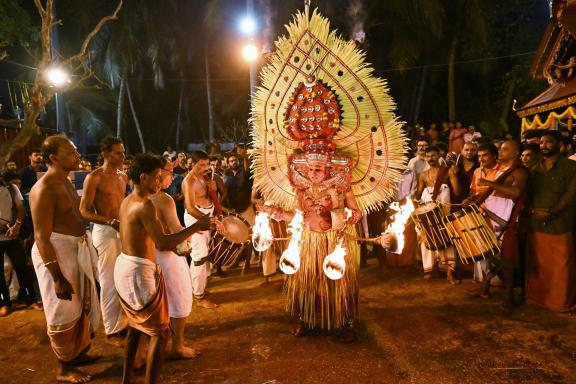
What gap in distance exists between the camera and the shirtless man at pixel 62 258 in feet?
12.1

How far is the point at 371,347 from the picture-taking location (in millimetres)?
4273

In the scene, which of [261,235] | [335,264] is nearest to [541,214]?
[335,264]

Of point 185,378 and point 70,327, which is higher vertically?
point 70,327

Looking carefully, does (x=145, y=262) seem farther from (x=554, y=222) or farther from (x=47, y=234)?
(x=554, y=222)

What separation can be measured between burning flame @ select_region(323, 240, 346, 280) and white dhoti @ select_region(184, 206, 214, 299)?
6.74 feet

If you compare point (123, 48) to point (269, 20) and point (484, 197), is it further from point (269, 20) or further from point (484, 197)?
point (484, 197)

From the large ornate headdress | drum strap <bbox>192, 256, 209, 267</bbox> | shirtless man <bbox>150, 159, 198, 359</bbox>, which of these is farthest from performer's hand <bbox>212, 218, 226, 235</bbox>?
drum strap <bbox>192, 256, 209, 267</bbox>

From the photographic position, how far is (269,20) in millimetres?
9766

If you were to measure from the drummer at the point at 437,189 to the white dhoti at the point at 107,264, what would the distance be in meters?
4.23

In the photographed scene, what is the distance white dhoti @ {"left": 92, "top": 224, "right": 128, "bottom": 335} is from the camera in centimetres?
446

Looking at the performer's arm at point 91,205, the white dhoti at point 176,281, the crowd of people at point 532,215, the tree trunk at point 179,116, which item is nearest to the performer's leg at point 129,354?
the white dhoti at point 176,281

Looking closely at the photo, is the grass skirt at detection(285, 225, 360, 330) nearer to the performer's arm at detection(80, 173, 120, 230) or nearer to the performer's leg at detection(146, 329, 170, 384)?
the performer's leg at detection(146, 329, 170, 384)

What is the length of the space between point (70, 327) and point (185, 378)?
113 cm

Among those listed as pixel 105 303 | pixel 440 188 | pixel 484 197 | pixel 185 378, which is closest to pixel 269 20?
pixel 440 188
